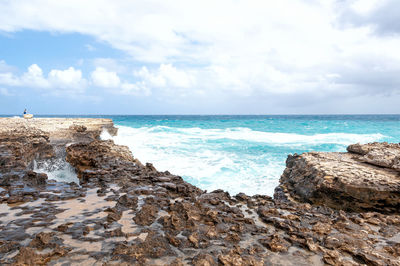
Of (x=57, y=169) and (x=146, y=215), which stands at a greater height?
(x=146, y=215)

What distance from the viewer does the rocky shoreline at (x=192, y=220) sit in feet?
7.51

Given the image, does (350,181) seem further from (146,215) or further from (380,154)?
(146,215)

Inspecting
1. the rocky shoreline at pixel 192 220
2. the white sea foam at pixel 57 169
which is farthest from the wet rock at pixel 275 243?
the white sea foam at pixel 57 169

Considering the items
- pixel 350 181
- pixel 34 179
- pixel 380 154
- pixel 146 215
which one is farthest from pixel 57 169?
pixel 380 154

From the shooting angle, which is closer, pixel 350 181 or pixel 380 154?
pixel 350 181

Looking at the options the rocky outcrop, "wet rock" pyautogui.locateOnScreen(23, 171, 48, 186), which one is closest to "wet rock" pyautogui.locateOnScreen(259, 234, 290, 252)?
the rocky outcrop

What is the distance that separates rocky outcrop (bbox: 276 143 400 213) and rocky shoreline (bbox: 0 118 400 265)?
0.02 meters

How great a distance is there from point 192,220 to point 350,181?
2.98m

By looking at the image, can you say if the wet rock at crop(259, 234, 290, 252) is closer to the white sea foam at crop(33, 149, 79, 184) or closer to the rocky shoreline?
the rocky shoreline

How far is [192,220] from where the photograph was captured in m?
2.89

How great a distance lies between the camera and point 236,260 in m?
2.18

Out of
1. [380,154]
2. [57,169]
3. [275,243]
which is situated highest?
[380,154]

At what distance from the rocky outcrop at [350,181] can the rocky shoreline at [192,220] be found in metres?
0.02

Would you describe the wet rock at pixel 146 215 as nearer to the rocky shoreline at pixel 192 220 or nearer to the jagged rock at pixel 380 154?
the rocky shoreline at pixel 192 220
